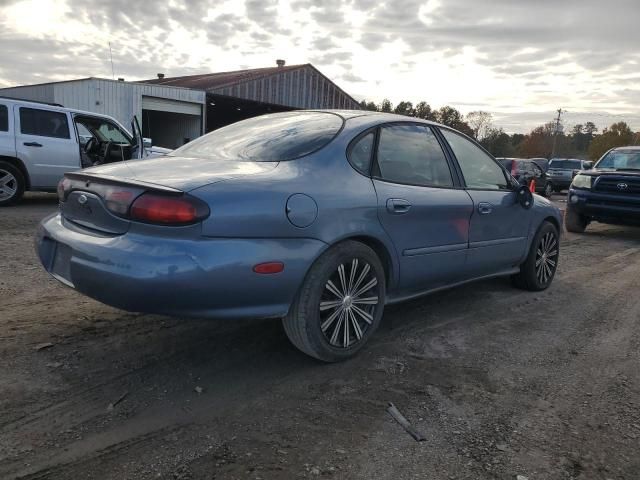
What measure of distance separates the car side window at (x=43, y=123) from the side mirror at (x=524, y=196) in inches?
312

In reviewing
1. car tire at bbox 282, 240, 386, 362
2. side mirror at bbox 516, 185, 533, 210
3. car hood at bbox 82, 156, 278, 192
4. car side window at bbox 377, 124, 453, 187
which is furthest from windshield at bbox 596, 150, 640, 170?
car hood at bbox 82, 156, 278, 192

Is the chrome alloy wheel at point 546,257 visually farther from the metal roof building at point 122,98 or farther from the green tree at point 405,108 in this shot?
the green tree at point 405,108

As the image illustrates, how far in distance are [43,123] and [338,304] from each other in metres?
8.10

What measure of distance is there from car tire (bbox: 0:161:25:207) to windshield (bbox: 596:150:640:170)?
34.6 feet

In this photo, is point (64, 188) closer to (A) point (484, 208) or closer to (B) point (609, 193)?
(A) point (484, 208)

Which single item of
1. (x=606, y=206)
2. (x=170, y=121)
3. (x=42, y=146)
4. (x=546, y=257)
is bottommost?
(x=546, y=257)

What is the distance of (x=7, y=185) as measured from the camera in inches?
354

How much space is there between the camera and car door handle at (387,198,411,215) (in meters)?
3.45

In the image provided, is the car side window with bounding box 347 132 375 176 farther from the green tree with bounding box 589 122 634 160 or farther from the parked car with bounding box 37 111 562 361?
the green tree with bounding box 589 122 634 160

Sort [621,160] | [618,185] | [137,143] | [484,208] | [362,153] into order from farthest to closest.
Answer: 1. [621,160]
2. [137,143]
3. [618,185]
4. [484,208]
5. [362,153]

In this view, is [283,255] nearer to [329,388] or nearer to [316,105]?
[329,388]

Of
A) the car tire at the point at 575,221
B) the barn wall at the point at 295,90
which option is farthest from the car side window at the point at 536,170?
the barn wall at the point at 295,90

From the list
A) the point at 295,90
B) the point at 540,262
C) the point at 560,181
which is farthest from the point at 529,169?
the point at 540,262

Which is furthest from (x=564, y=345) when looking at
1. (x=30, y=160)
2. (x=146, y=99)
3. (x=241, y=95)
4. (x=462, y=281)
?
(x=241, y=95)
